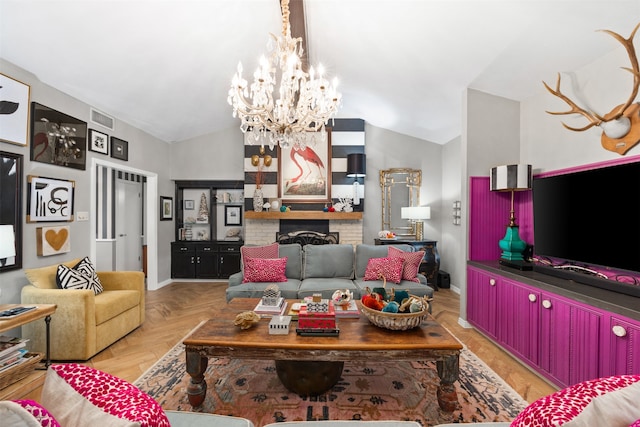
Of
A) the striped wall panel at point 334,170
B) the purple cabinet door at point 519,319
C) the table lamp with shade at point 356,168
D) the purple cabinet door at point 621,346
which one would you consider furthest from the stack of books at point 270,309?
the table lamp with shade at point 356,168

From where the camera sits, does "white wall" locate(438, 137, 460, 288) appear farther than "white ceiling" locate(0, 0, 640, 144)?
Yes

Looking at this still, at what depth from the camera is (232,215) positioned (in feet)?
19.8

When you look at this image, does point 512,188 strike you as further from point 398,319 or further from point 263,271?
point 263,271

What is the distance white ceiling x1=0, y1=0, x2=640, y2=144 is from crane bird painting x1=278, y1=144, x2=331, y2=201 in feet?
5.08

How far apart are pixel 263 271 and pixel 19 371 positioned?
209 centimetres

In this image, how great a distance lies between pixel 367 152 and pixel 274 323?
173 inches

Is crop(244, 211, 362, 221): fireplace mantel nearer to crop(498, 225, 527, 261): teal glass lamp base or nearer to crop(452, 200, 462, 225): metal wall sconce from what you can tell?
crop(452, 200, 462, 225): metal wall sconce

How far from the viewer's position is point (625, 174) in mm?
2068

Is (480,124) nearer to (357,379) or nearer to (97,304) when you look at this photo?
(357,379)

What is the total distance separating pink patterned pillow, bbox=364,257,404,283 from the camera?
11.7ft

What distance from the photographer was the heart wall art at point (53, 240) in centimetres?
301

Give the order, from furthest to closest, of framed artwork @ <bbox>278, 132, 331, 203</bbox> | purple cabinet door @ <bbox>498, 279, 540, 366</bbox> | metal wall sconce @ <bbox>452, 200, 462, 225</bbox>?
framed artwork @ <bbox>278, 132, 331, 203</bbox> → metal wall sconce @ <bbox>452, 200, 462, 225</bbox> → purple cabinet door @ <bbox>498, 279, 540, 366</bbox>

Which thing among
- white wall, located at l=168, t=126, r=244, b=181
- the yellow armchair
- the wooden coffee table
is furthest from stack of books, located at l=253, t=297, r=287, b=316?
white wall, located at l=168, t=126, r=244, b=181

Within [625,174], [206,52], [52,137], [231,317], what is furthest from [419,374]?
[52,137]
